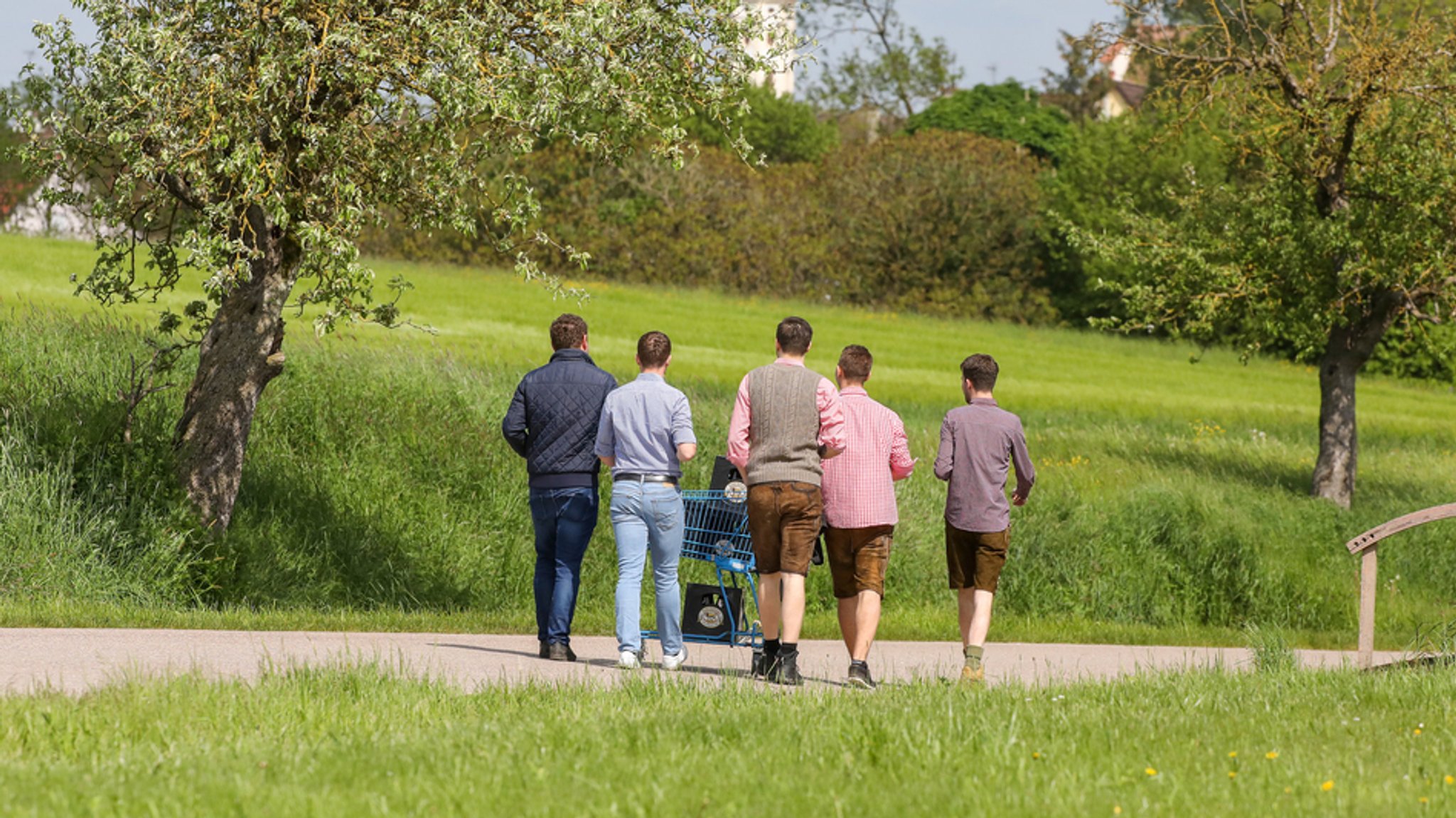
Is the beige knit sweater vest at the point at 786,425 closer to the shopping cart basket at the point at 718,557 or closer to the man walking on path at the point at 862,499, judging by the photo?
the man walking on path at the point at 862,499

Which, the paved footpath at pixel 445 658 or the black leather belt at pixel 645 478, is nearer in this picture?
the paved footpath at pixel 445 658

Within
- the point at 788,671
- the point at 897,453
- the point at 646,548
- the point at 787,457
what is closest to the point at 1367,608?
the point at 897,453

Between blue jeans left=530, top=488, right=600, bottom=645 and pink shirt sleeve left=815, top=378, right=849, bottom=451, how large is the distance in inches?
57.4

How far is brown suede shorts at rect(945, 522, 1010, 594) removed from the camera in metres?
9.14

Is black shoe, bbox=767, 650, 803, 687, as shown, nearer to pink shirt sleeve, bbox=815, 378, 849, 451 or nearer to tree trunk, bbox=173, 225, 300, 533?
pink shirt sleeve, bbox=815, 378, 849, 451

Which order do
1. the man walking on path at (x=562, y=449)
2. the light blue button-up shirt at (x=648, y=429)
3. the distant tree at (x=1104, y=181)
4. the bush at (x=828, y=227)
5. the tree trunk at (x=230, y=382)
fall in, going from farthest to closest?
the distant tree at (x=1104, y=181) < the bush at (x=828, y=227) < the tree trunk at (x=230, y=382) < the man walking on path at (x=562, y=449) < the light blue button-up shirt at (x=648, y=429)

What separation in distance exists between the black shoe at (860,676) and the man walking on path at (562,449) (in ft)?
5.48

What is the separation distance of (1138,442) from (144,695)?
64.3 feet

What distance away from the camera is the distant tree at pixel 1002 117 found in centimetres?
6356

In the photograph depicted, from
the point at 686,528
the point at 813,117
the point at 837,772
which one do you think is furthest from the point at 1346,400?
the point at 813,117

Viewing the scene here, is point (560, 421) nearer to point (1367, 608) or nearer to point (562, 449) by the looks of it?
point (562, 449)

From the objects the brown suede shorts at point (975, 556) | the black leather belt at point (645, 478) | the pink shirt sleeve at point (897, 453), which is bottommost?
the brown suede shorts at point (975, 556)

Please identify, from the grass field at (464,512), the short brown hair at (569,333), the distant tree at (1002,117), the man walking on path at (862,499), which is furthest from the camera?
the distant tree at (1002,117)

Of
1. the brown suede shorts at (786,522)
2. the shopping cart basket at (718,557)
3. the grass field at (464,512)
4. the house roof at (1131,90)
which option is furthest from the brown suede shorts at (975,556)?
the house roof at (1131,90)
